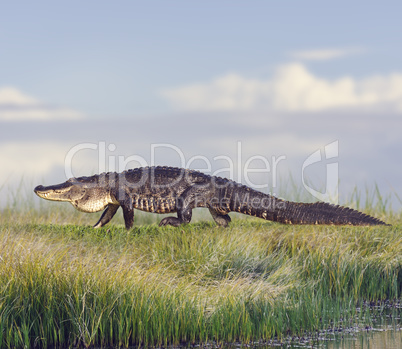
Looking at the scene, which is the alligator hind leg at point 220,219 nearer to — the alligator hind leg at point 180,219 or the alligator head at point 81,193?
the alligator hind leg at point 180,219

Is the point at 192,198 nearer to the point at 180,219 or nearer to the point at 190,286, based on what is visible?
the point at 180,219

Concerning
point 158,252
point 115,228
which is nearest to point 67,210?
point 115,228

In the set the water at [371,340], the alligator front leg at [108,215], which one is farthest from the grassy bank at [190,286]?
the alligator front leg at [108,215]

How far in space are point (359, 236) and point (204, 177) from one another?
343 centimetres

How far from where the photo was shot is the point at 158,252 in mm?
9797

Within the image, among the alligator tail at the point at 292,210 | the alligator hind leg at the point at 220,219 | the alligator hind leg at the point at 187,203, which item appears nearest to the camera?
the alligator tail at the point at 292,210

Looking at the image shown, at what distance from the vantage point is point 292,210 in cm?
1183

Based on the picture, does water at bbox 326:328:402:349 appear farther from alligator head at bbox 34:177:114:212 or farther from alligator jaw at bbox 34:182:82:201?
alligator jaw at bbox 34:182:82:201

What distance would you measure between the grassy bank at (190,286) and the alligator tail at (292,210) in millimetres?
583

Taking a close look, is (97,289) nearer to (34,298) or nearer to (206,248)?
(34,298)

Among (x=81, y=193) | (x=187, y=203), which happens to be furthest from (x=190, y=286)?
(x=81, y=193)

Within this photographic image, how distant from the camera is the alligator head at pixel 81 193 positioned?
12500mm

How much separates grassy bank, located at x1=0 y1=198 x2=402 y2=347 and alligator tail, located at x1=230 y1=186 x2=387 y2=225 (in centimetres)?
58

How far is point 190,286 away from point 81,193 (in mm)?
5396
